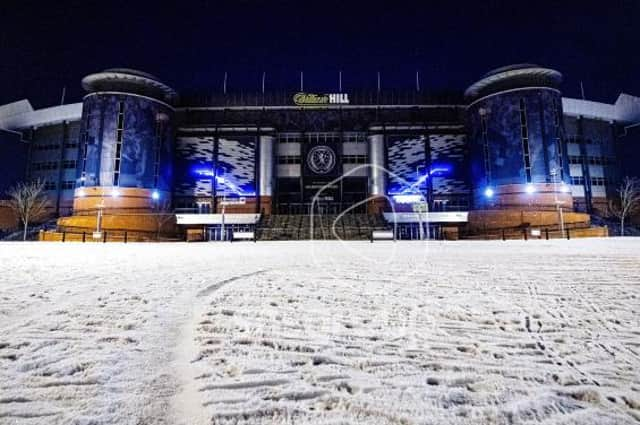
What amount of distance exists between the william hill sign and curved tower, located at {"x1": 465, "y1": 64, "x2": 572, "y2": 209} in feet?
59.1

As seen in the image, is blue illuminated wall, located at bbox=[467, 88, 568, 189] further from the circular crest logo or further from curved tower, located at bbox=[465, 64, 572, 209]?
the circular crest logo

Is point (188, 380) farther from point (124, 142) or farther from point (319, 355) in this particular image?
point (124, 142)

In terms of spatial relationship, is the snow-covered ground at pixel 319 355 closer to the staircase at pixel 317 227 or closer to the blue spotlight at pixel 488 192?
the staircase at pixel 317 227

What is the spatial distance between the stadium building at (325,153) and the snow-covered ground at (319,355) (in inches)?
1178

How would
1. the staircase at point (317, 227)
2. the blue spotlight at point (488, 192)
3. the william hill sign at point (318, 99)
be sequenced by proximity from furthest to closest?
the william hill sign at point (318, 99)
the blue spotlight at point (488, 192)
the staircase at point (317, 227)

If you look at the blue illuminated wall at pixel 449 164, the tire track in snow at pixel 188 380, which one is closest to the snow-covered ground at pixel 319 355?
the tire track in snow at pixel 188 380

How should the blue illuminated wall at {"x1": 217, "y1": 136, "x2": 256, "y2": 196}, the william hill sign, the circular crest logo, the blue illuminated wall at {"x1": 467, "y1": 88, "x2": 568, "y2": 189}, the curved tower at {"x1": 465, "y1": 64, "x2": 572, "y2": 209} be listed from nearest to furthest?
the curved tower at {"x1": 465, "y1": 64, "x2": 572, "y2": 209}
the blue illuminated wall at {"x1": 467, "y1": 88, "x2": 568, "y2": 189}
the blue illuminated wall at {"x1": 217, "y1": 136, "x2": 256, "y2": 196}
the circular crest logo
the william hill sign

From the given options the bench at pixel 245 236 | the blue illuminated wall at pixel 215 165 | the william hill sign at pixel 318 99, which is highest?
the william hill sign at pixel 318 99

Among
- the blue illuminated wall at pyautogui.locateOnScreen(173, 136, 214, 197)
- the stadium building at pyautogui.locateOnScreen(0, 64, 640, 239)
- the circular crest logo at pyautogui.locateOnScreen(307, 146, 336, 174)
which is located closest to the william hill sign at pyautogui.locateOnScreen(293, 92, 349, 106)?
the stadium building at pyautogui.locateOnScreen(0, 64, 640, 239)

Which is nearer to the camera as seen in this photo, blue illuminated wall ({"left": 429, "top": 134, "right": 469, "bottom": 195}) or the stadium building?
the stadium building

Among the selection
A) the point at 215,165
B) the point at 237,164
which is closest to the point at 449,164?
the point at 237,164

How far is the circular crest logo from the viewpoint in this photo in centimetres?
4416

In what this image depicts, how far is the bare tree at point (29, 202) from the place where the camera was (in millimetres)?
39831

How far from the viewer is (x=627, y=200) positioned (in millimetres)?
42000
